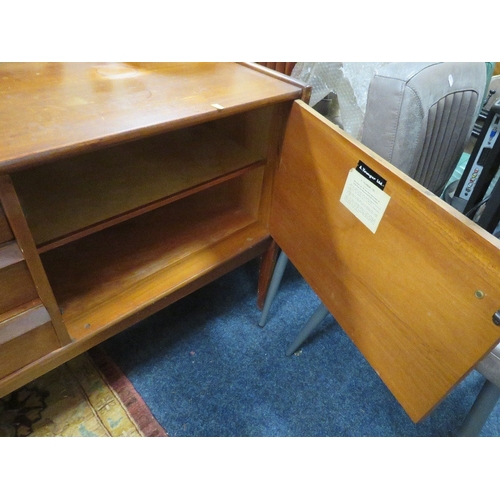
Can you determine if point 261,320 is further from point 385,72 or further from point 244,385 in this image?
point 385,72

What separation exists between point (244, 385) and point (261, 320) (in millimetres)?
219

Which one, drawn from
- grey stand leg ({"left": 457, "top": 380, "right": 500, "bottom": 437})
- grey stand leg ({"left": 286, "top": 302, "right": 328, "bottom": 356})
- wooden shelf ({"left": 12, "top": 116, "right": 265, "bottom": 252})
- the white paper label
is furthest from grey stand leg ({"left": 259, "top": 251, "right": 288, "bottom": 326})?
grey stand leg ({"left": 457, "top": 380, "right": 500, "bottom": 437})

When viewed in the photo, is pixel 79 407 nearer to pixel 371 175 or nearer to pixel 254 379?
pixel 254 379

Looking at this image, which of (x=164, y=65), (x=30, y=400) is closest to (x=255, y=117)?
(x=164, y=65)

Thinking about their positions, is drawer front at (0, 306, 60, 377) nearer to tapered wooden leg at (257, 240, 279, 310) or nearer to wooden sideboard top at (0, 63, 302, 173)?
wooden sideboard top at (0, 63, 302, 173)

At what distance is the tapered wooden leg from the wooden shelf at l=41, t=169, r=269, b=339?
7cm

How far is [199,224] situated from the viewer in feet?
3.30

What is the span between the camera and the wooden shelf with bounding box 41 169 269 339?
0.79m

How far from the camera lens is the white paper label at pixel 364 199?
1.79 feet

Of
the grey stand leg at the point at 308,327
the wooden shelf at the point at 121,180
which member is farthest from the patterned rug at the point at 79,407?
the wooden shelf at the point at 121,180

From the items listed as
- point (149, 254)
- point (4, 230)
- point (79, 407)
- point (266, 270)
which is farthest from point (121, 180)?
point (79, 407)

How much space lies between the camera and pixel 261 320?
1.18m

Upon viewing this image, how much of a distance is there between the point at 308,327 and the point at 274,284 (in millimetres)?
163

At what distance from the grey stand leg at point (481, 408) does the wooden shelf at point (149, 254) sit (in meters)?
0.58
